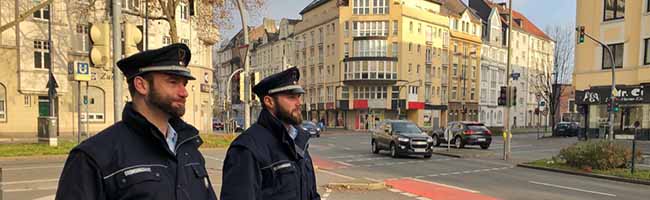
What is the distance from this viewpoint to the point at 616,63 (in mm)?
30969

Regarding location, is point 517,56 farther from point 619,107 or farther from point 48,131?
point 48,131

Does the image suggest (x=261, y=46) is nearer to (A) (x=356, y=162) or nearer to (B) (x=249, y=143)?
(A) (x=356, y=162)

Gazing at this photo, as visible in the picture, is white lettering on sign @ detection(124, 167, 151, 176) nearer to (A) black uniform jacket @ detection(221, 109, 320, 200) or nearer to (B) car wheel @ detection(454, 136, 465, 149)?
(A) black uniform jacket @ detection(221, 109, 320, 200)

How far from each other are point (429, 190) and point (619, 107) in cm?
2673

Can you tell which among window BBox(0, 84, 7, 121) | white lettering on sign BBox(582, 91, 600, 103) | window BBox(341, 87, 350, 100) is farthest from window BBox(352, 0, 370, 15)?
window BBox(0, 84, 7, 121)

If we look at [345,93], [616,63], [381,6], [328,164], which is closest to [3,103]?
[328,164]

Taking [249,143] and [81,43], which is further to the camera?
[81,43]

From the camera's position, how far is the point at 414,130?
Result: 63.5ft

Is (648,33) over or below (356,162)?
→ over

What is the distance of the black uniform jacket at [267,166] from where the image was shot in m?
2.87

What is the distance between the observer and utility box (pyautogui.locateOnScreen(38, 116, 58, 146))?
1895cm

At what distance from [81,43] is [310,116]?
3718cm

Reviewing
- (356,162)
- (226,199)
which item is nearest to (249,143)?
(226,199)

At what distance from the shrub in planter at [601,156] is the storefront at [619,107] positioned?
17041 millimetres
